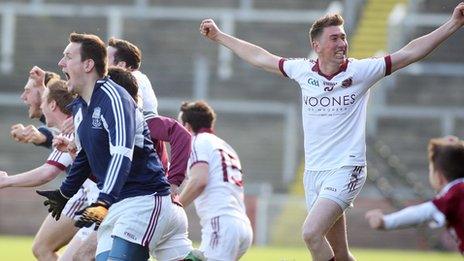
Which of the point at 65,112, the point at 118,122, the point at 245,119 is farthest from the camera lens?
the point at 245,119

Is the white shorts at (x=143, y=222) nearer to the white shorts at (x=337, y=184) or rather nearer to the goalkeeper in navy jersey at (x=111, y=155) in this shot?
the goalkeeper in navy jersey at (x=111, y=155)

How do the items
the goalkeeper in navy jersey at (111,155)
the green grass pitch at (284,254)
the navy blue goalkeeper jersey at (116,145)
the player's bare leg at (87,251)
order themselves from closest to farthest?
the navy blue goalkeeper jersey at (116,145), the goalkeeper in navy jersey at (111,155), the player's bare leg at (87,251), the green grass pitch at (284,254)

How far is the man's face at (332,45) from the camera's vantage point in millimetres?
10867

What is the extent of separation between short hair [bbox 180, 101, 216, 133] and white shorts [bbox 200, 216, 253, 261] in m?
A: 0.86

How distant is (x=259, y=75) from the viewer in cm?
2941

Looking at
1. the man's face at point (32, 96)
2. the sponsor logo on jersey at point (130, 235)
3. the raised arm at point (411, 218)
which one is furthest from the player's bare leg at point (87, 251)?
the raised arm at point (411, 218)

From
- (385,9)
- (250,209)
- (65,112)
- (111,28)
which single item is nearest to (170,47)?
(111,28)

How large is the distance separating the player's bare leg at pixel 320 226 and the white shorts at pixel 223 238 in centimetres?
137

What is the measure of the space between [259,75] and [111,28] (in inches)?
132

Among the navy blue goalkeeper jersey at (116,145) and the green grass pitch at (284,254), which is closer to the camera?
the navy blue goalkeeper jersey at (116,145)

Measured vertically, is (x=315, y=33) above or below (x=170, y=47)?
above

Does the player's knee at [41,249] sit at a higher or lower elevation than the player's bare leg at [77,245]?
lower

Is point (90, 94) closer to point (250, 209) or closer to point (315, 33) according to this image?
point (315, 33)

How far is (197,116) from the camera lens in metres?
12.1
